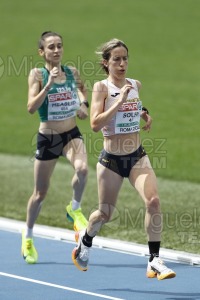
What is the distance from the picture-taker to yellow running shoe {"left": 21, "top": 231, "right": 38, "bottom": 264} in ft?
42.7

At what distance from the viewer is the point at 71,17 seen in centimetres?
3819

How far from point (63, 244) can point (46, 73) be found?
2568 mm

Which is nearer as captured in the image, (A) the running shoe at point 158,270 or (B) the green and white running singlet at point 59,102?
(A) the running shoe at point 158,270

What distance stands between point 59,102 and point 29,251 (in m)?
1.92

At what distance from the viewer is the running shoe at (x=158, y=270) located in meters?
11.1

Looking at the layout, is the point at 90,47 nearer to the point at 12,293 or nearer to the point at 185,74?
the point at 185,74

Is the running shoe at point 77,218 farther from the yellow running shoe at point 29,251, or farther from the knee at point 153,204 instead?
the knee at point 153,204

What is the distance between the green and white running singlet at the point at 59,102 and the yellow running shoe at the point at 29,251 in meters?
1.57

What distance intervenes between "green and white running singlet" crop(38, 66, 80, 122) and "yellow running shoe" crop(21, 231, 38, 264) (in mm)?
1571

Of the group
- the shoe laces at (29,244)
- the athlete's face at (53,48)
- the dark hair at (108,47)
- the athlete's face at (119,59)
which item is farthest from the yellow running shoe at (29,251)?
the athlete's face at (119,59)

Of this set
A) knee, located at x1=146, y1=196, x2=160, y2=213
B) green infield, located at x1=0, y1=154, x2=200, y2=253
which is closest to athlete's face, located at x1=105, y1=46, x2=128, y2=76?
knee, located at x1=146, y1=196, x2=160, y2=213

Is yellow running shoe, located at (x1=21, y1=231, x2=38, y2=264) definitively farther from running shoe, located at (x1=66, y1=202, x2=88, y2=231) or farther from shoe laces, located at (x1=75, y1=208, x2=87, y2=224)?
shoe laces, located at (x1=75, y1=208, x2=87, y2=224)

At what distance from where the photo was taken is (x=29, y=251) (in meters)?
13.1

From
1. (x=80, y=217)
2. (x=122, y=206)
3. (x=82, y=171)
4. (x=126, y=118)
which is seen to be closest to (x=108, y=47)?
(x=126, y=118)
